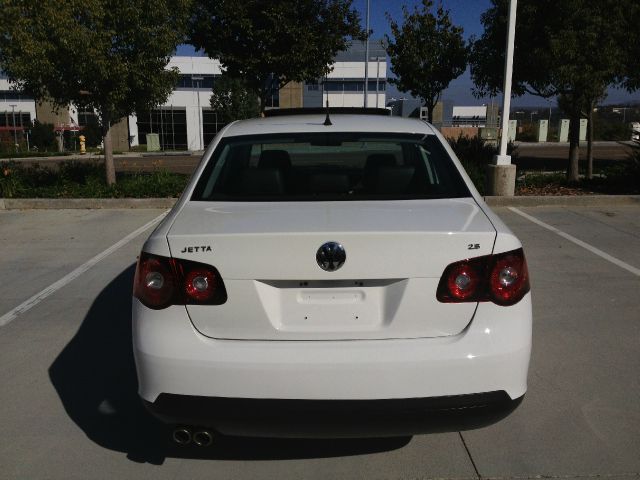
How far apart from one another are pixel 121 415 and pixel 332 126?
210 cm

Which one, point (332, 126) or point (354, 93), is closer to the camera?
point (332, 126)

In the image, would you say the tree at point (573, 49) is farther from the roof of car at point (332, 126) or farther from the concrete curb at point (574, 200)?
the roof of car at point (332, 126)

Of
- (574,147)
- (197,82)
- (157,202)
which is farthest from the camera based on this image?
(197,82)

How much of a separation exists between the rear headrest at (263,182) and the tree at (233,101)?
111 feet

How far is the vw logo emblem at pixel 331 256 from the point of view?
2.40m

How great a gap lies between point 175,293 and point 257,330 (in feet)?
1.25

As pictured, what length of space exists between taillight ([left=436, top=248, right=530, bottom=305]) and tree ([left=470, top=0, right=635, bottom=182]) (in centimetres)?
1051

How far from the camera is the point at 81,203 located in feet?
35.3

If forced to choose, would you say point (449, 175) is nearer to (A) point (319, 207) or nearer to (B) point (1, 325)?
(A) point (319, 207)

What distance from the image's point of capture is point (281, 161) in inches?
146

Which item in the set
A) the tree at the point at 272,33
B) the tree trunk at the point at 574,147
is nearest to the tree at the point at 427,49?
the tree at the point at 272,33

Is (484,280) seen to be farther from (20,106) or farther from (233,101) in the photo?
(20,106)

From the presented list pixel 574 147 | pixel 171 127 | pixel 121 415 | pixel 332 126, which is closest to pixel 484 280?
pixel 332 126

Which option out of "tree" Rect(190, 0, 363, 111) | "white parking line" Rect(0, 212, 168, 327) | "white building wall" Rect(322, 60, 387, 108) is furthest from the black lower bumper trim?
"white building wall" Rect(322, 60, 387, 108)
